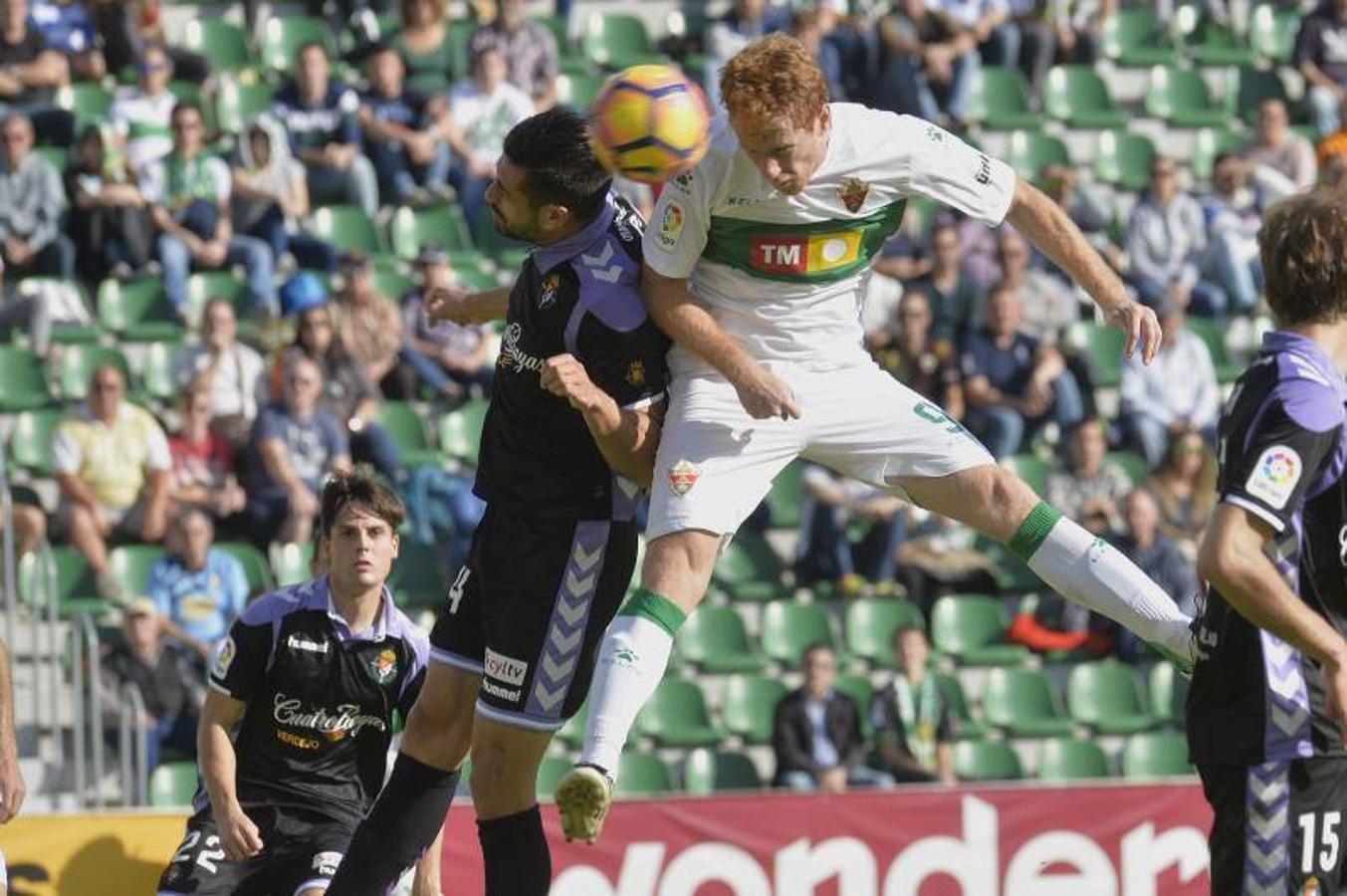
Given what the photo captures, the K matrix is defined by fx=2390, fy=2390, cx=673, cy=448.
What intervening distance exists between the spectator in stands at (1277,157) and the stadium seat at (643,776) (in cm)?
704

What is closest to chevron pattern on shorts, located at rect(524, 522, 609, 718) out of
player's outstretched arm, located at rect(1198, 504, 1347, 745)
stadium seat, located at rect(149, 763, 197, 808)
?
player's outstretched arm, located at rect(1198, 504, 1347, 745)

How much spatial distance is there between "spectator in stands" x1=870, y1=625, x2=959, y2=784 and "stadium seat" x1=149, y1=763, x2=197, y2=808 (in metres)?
3.80

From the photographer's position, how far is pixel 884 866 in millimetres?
9812

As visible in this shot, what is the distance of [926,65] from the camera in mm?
17625

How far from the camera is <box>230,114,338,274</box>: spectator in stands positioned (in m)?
15.5

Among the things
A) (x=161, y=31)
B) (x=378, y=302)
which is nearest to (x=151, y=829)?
(x=378, y=302)

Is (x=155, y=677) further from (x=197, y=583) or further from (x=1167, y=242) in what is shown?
(x=1167, y=242)

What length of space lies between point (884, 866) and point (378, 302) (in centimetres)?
607

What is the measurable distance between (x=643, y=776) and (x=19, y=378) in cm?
464

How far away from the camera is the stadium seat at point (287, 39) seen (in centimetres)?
1717

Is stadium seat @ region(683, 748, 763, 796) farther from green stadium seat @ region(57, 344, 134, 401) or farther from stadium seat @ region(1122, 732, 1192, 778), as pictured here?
green stadium seat @ region(57, 344, 134, 401)

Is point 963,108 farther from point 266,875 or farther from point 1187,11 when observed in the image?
point 266,875

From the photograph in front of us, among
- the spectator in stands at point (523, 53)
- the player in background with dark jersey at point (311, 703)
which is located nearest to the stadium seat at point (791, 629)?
the spectator in stands at point (523, 53)

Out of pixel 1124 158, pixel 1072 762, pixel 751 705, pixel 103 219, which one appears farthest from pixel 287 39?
pixel 1072 762
